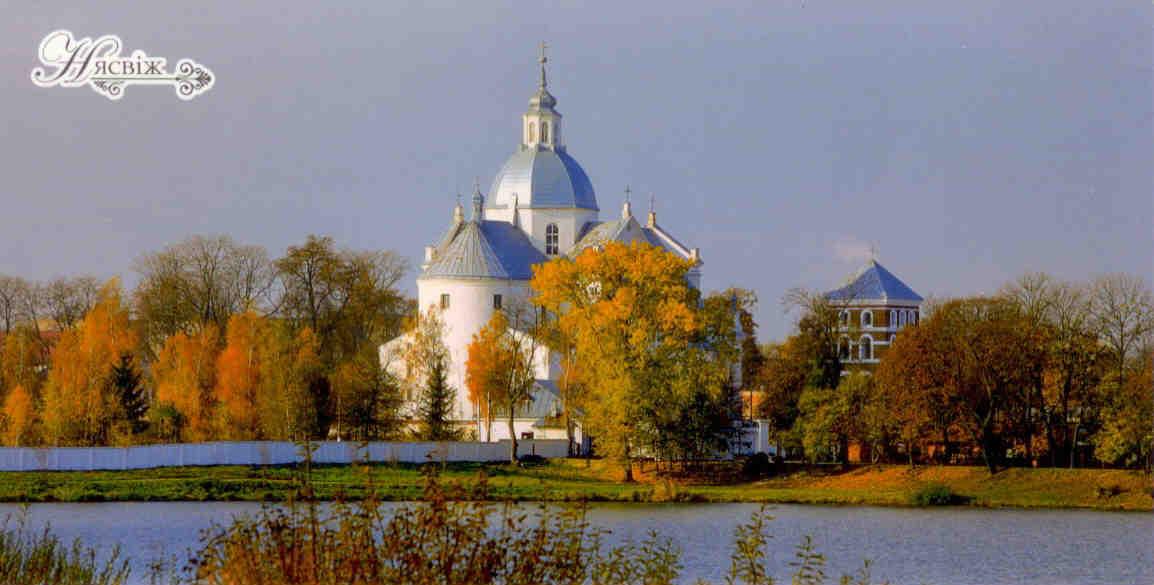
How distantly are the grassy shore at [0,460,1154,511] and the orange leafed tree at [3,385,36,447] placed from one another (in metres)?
6.86

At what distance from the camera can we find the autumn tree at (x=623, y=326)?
4588 cm

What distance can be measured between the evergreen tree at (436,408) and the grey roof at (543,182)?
650 inches

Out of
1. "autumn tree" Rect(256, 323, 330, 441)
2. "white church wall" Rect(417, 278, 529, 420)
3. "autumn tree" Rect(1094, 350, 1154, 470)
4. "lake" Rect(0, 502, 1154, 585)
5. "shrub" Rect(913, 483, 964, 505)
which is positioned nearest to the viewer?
"lake" Rect(0, 502, 1154, 585)

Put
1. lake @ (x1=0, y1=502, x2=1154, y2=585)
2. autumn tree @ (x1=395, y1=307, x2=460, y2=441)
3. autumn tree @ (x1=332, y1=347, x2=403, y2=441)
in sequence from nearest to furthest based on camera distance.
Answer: lake @ (x1=0, y1=502, x2=1154, y2=585)
autumn tree @ (x1=395, y1=307, x2=460, y2=441)
autumn tree @ (x1=332, y1=347, x2=403, y2=441)

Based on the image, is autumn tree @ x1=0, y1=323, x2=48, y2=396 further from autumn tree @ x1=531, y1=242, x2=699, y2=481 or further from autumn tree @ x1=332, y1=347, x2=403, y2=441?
autumn tree @ x1=531, y1=242, x2=699, y2=481

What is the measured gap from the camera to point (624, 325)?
47.7 m

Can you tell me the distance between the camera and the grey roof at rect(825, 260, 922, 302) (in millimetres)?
89000

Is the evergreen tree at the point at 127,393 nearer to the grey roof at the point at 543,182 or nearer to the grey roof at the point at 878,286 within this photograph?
the grey roof at the point at 543,182

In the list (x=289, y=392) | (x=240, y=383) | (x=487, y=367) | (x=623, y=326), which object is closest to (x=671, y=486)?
(x=623, y=326)

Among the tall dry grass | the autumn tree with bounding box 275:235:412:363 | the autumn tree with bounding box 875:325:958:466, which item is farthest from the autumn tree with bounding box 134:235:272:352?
the tall dry grass

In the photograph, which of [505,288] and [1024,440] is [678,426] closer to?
[1024,440]

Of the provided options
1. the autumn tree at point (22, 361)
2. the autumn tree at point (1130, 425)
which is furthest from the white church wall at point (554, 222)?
the autumn tree at point (1130, 425)

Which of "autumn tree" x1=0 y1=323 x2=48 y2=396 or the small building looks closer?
"autumn tree" x1=0 y1=323 x2=48 y2=396

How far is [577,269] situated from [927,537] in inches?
735
